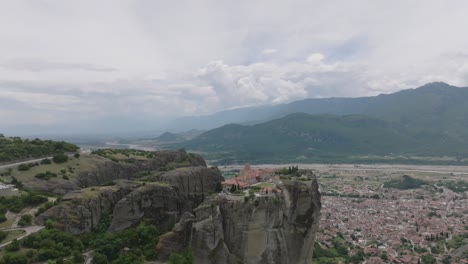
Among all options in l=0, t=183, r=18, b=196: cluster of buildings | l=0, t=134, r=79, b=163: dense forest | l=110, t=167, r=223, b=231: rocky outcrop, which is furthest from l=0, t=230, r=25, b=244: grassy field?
l=0, t=134, r=79, b=163: dense forest

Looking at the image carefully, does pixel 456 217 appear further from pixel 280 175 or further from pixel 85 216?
pixel 85 216

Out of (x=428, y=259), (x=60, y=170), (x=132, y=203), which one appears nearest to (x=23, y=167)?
(x=60, y=170)

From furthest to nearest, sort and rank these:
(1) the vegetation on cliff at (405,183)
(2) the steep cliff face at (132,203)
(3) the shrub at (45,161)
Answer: (1) the vegetation on cliff at (405,183) < (3) the shrub at (45,161) < (2) the steep cliff face at (132,203)

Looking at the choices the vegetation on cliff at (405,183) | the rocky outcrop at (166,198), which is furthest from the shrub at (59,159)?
the vegetation on cliff at (405,183)

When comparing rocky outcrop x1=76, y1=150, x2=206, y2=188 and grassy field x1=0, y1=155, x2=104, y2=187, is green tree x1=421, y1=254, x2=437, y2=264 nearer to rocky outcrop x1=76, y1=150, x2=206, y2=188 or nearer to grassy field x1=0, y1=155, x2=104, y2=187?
rocky outcrop x1=76, y1=150, x2=206, y2=188

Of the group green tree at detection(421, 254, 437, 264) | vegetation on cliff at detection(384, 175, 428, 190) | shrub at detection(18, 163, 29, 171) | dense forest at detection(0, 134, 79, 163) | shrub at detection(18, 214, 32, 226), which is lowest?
green tree at detection(421, 254, 437, 264)

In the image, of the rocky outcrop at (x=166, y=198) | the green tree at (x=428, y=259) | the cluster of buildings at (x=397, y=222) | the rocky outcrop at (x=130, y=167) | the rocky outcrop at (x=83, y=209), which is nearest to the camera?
the rocky outcrop at (x=83, y=209)

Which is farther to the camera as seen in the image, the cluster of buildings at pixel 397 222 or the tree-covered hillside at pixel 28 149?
the cluster of buildings at pixel 397 222

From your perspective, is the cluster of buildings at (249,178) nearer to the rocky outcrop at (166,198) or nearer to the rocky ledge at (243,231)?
the rocky outcrop at (166,198)
